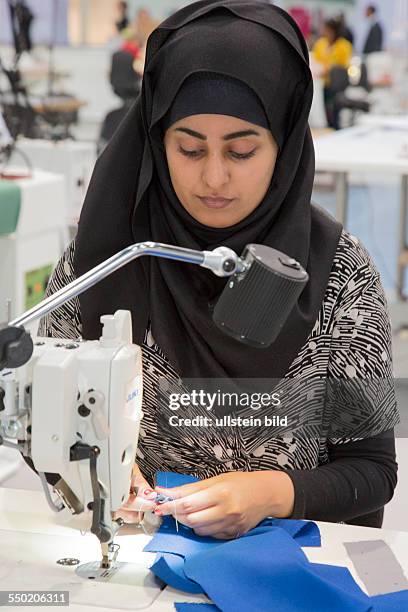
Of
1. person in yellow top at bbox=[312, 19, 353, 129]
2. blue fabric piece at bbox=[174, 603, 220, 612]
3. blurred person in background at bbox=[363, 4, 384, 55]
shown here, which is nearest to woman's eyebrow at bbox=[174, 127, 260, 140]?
blue fabric piece at bbox=[174, 603, 220, 612]

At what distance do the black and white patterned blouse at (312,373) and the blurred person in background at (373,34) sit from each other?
42.5ft

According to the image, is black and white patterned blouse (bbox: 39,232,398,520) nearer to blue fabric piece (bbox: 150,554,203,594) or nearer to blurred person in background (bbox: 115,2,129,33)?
blue fabric piece (bbox: 150,554,203,594)

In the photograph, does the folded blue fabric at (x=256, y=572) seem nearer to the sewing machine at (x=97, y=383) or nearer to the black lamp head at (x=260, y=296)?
the sewing machine at (x=97, y=383)

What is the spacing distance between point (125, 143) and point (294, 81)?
28cm

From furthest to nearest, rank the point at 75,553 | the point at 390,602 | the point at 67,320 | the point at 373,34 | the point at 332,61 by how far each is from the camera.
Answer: the point at 373,34
the point at 332,61
the point at 67,320
the point at 75,553
the point at 390,602

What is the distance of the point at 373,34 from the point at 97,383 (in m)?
13.5

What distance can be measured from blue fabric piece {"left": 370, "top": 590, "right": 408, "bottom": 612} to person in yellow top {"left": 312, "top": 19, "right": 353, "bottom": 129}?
961 cm

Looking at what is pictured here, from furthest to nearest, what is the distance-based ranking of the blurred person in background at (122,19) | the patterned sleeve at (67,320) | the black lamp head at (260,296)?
the blurred person in background at (122,19), the patterned sleeve at (67,320), the black lamp head at (260,296)

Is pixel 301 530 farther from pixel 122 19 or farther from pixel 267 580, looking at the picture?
pixel 122 19

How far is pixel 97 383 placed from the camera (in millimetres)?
1188

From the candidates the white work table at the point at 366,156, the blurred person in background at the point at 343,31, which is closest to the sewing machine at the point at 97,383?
the white work table at the point at 366,156

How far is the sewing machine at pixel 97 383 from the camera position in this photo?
1.08 metres

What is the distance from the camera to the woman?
4.87ft

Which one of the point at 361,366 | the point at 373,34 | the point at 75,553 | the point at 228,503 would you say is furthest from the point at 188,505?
Answer: the point at 373,34
